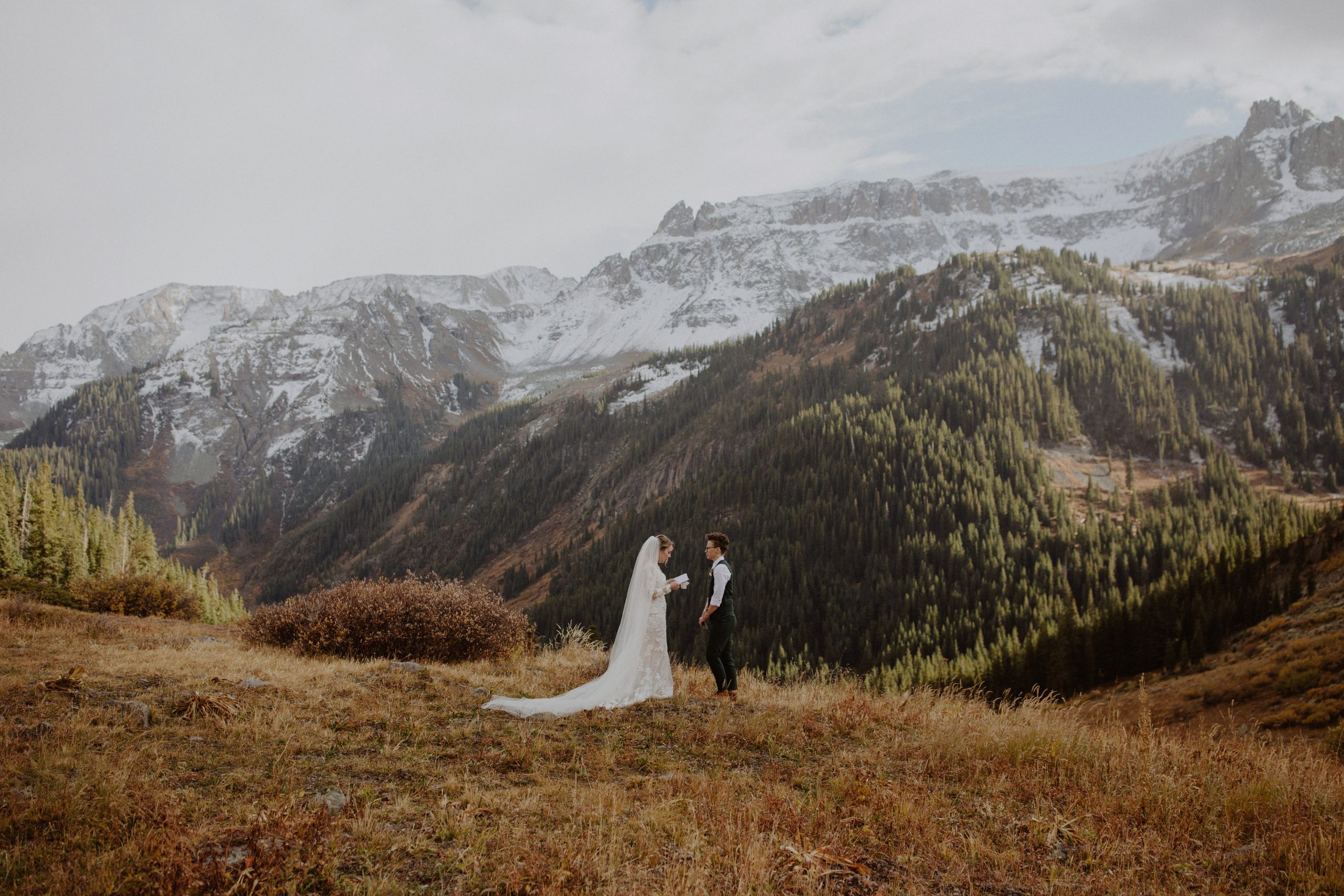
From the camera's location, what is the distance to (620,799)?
A: 6824 millimetres

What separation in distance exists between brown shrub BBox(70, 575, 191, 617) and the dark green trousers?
36769mm

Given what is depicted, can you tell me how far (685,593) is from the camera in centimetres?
9206

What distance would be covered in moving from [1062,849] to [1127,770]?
8.16 feet

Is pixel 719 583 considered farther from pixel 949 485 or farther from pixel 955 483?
pixel 955 483

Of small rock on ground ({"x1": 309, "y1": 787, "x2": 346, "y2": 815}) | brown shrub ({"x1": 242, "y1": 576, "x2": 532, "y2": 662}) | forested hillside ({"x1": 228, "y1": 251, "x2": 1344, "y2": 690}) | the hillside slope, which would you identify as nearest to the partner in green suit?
the hillside slope

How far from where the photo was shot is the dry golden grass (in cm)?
511

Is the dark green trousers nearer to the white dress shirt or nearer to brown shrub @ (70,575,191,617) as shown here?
the white dress shirt

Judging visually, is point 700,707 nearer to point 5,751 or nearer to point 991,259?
point 5,751

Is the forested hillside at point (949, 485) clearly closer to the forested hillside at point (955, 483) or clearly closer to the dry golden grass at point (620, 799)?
the forested hillside at point (955, 483)

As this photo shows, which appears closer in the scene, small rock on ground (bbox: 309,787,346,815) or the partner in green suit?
small rock on ground (bbox: 309,787,346,815)

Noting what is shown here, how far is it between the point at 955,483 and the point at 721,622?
9129 cm

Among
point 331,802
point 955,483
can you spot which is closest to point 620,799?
point 331,802

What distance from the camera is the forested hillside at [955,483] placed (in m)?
66.3

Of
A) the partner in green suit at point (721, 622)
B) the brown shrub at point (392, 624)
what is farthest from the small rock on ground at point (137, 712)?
the partner in green suit at point (721, 622)
